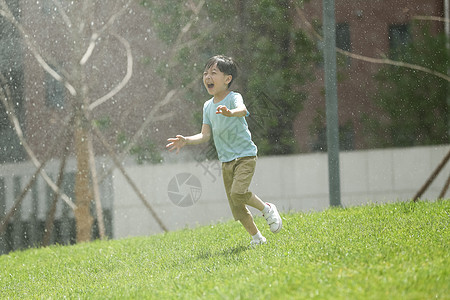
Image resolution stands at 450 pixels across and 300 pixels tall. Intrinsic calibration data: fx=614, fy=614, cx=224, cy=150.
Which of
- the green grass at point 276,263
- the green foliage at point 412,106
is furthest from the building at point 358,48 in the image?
the green grass at point 276,263

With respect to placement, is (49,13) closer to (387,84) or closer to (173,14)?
(173,14)

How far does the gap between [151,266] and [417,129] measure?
371 centimetres

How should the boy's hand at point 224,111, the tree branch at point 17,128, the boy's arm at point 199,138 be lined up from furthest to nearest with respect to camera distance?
the tree branch at point 17,128, the boy's arm at point 199,138, the boy's hand at point 224,111

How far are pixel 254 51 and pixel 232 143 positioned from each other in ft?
9.48

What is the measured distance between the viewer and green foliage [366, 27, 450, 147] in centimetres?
665

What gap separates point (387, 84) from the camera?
6668 millimetres

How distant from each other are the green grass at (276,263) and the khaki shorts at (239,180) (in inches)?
11.8

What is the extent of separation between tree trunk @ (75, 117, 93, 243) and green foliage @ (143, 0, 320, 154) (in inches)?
46.7

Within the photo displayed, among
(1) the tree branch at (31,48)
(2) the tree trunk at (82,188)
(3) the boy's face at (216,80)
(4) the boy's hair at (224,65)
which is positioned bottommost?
(2) the tree trunk at (82,188)

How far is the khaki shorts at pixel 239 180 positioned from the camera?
13.1 feet

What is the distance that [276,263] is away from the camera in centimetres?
346

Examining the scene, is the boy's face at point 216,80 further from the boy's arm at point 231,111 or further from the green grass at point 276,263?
the green grass at point 276,263

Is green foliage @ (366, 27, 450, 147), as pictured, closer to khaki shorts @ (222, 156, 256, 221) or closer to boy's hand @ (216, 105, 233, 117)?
khaki shorts @ (222, 156, 256, 221)

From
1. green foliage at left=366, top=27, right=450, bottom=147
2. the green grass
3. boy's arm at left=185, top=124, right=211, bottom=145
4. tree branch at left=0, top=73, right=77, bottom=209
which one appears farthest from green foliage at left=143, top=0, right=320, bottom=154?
boy's arm at left=185, top=124, right=211, bottom=145
